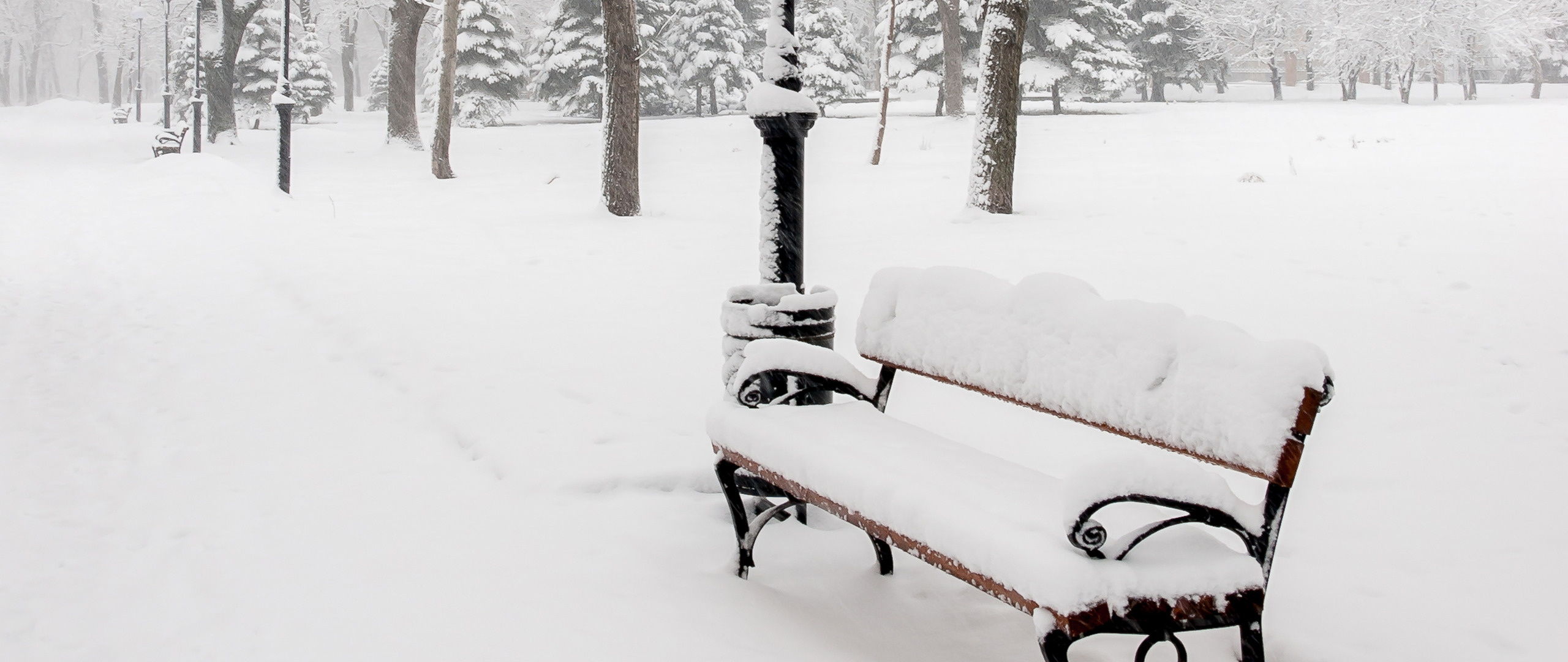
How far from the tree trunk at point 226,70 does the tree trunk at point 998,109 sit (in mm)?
23815

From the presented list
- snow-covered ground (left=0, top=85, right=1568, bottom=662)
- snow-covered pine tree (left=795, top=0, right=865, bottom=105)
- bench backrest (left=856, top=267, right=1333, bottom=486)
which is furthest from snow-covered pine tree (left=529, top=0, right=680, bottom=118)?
bench backrest (left=856, top=267, right=1333, bottom=486)

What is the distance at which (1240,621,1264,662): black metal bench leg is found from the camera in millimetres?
2596

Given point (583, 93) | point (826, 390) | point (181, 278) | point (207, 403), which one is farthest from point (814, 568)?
point (583, 93)

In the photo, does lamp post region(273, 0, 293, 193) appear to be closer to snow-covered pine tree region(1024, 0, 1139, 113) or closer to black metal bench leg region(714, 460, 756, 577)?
black metal bench leg region(714, 460, 756, 577)

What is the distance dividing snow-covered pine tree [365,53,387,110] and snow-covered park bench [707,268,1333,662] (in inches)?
1903

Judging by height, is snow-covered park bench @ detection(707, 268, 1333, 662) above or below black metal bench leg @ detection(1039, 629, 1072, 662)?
above

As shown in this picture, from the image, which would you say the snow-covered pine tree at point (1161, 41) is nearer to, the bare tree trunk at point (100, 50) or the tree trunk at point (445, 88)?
the tree trunk at point (445, 88)

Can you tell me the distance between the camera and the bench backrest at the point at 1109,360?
2504 millimetres

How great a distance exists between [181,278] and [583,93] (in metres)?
26.8

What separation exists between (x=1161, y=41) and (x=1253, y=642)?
39.9m

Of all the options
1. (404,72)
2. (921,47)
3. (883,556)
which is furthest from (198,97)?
(883,556)

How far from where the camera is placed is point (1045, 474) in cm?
314

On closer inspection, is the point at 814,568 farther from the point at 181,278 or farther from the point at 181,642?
the point at 181,278

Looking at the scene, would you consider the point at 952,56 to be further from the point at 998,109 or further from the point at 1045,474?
the point at 1045,474
